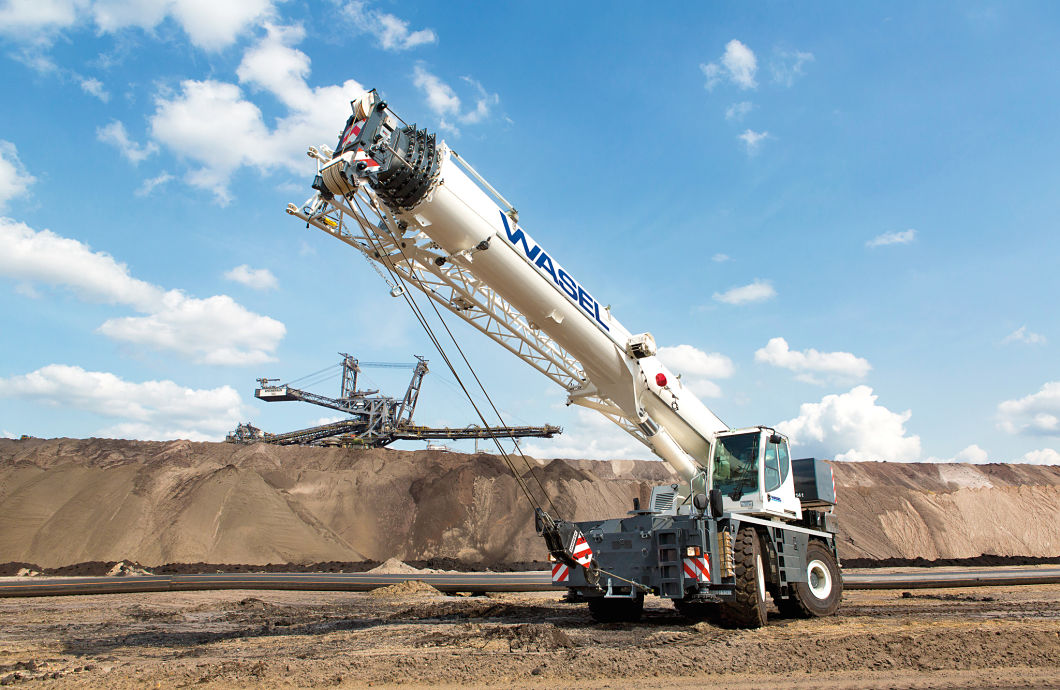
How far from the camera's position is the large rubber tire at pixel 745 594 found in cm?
910

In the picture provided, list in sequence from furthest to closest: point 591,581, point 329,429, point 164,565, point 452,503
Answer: point 329,429, point 452,503, point 164,565, point 591,581

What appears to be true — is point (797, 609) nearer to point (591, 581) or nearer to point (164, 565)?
point (591, 581)

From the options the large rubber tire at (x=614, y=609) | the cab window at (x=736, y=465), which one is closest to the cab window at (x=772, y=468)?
the cab window at (x=736, y=465)

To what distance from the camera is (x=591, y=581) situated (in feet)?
31.9

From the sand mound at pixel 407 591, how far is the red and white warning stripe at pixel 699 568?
9.23 meters

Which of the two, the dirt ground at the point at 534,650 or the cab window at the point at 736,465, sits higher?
the cab window at the point at 736,465

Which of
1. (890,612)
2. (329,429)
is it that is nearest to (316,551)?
(329,429)

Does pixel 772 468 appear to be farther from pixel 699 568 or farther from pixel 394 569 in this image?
pixel 394 569

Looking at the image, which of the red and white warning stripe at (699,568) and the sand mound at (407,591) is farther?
the sand mound at (407,591)

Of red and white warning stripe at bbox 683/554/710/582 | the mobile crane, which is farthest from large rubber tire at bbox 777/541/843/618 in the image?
red and white warning stripe at bbox 683/554/710/582

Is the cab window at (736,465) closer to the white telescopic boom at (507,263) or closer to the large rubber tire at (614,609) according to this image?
the white telescopic boom at (507,263)

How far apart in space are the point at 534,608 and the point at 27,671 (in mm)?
8024

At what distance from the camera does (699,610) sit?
36.4ft

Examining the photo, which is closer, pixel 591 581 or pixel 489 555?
pixel 591 581
